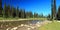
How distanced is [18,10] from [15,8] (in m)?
4.56

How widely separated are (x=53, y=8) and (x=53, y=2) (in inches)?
90.0

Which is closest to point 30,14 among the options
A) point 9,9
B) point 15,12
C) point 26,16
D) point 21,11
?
point 26,16

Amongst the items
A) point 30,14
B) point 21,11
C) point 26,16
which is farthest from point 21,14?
point 30,14

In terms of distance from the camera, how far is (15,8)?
466ft

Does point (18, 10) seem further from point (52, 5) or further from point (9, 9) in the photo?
point (52, 5)

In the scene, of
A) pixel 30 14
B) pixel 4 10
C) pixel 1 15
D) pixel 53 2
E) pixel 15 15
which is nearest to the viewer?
pixel 53 2

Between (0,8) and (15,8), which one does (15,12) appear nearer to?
(15,8)

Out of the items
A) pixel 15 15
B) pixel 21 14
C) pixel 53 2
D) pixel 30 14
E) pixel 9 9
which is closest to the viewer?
pixel 53 2

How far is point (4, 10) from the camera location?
12112 cm

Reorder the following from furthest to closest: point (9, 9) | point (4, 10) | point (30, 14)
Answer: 1. point (30, 14)
2. point (9, 9)
3. point (4, 10)

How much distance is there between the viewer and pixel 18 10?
145250 millimetres

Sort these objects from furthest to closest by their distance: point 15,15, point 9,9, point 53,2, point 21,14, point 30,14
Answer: point 30,14
point 21,14
point 15,15
point 9,9
point 53,2

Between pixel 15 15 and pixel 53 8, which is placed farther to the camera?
pixel 15 15

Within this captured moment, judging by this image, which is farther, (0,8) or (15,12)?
(15,12)
